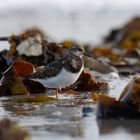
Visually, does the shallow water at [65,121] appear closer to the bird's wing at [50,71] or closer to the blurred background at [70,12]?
the bird's wing at [50,71]

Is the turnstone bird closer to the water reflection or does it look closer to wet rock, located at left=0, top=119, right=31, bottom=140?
the water reflection

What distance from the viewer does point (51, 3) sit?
2162cm

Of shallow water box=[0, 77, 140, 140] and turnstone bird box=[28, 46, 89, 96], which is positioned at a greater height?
turnstone bird box=[28, 46, 89, 96]

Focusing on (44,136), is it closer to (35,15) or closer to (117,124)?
(117,124)

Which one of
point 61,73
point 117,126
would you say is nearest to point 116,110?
point 117,126

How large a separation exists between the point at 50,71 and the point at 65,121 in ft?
4.36

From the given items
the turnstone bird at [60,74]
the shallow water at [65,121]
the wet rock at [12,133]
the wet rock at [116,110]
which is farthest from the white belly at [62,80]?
the wet rock at [12,133]

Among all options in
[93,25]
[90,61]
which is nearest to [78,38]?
[93,25]

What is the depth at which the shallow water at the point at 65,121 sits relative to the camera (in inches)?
150

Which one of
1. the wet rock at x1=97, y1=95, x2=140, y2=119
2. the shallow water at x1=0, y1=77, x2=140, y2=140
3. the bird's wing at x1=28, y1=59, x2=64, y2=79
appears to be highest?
the bird's wing at x1=28, y1=59, x2=64, y2=79

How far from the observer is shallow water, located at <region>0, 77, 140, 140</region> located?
12.5 ft

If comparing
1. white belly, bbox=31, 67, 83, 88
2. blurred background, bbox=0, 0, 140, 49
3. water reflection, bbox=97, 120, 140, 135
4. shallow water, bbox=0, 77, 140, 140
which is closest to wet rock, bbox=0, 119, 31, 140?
shallow water, bbox=0, 77, 140, 140

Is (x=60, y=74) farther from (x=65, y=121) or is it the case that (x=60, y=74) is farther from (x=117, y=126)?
(x=117, y=126)

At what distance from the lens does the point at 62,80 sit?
217 inches
